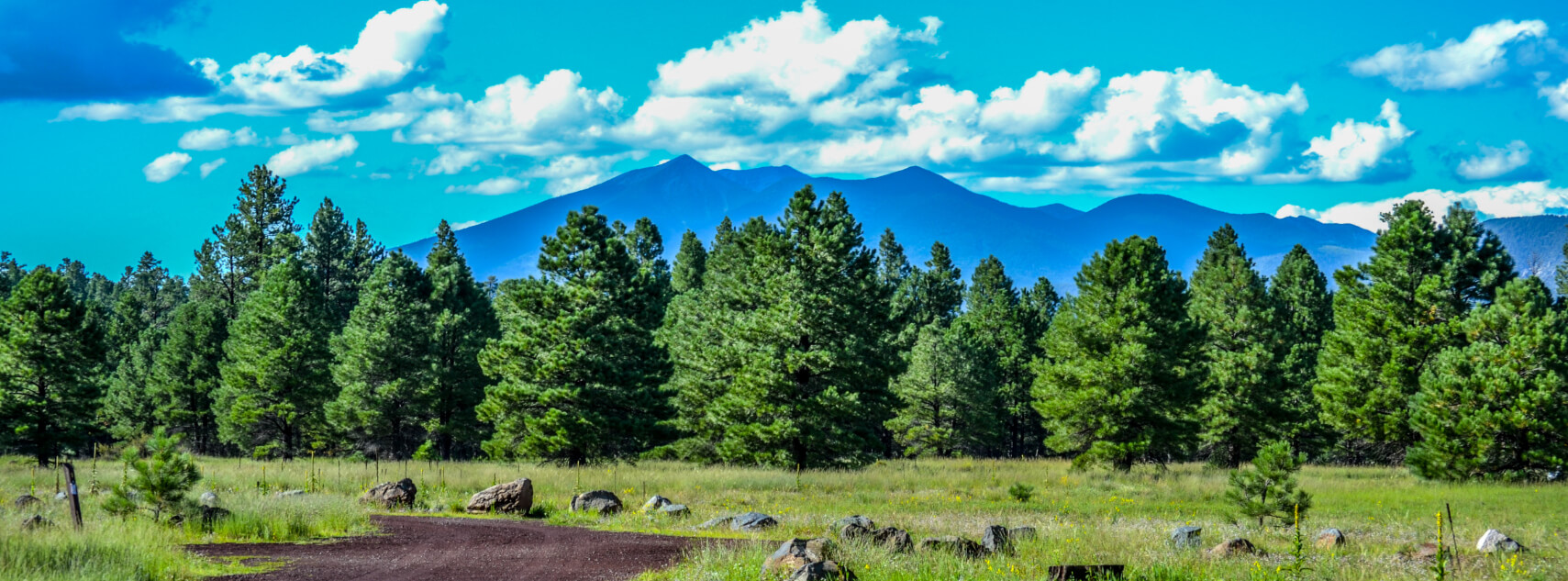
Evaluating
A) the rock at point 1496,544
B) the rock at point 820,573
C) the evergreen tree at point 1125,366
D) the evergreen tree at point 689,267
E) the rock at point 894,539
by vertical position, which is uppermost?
the evergreen tree at point 689,267

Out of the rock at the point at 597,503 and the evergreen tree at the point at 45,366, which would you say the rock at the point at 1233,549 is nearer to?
the rock at the point at 597,503

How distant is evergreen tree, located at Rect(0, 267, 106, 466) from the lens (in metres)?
43.2

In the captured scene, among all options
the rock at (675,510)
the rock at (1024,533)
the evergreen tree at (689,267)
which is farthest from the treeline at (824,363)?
the rock at (1024,533)

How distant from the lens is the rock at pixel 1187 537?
1653 cm

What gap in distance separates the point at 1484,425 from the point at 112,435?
71.2 m

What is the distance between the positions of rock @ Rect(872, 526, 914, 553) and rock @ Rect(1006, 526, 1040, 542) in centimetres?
213

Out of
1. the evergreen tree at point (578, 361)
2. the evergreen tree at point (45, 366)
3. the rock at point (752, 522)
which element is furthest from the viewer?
the evergreen tree at point (45, 366)

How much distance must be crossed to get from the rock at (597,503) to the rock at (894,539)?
7741 millimetres

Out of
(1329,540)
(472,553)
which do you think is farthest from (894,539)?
(1329,540)

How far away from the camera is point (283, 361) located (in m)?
47.0

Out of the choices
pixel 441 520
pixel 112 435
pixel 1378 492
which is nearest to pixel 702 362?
pixel 441 520

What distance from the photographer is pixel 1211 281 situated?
47.5 m

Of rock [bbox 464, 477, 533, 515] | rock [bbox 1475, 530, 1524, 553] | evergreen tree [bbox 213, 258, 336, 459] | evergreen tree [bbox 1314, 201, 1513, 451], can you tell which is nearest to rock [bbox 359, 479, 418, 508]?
rock [bbox 464, 477, 533, 515]

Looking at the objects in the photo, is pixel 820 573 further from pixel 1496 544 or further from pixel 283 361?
pixel 283 361
